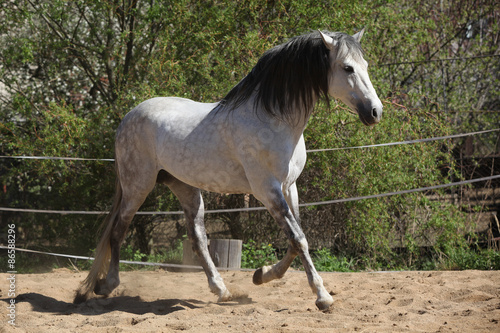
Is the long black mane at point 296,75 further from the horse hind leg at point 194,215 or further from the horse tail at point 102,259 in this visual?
the horse tail at point 102,259

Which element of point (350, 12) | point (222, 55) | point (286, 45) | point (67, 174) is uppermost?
point (350, 12)

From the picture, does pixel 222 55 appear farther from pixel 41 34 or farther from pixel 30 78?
pixel 30 78

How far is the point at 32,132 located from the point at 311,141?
12.6 ft

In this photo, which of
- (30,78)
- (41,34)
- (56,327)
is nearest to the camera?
(56,327)

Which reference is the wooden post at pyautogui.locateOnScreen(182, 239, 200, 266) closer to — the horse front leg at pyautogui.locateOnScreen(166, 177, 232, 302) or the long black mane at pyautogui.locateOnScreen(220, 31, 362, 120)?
the horse front leg at pyautogui.locateOnScreen(166, 177, 232, 302)

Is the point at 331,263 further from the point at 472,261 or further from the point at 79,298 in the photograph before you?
the point at 79,298

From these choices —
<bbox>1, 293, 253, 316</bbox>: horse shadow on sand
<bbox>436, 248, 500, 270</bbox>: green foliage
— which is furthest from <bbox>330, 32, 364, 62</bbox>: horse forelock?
<bbox>436, 248, 500, 270</bbox>: green foliage

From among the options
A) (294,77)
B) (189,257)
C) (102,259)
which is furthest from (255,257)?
(294,77)

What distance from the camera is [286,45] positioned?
3.79m

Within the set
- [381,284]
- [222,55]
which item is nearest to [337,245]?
[381,284]

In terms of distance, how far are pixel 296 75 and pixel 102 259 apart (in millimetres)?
2322

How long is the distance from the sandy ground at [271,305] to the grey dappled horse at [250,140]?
25 cm

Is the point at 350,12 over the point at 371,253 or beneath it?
over

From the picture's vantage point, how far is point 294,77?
3.71m
